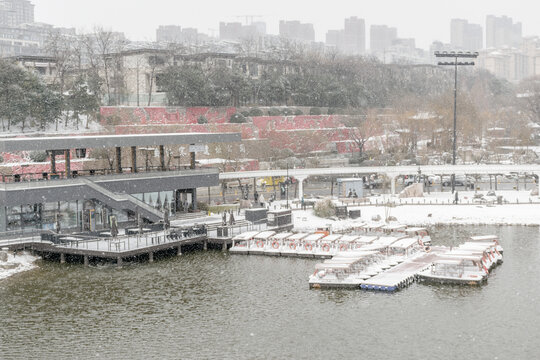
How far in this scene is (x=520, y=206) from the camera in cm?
6231

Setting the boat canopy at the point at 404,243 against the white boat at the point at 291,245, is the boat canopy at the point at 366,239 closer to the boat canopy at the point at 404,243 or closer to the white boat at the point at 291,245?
the boat canopy at the point at 404,243

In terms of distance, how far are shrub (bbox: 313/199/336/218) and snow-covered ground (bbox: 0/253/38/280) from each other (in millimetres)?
21178

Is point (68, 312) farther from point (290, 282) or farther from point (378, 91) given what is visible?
point (378, 91)

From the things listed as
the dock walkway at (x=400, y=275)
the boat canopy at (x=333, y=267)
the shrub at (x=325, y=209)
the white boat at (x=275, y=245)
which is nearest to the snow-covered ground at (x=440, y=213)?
the shrub at (x=325, y=209)

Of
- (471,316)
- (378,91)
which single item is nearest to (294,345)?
(471,316)

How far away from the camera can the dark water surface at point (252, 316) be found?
29828mm

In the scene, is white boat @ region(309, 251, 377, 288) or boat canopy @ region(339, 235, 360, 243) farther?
boat canopy @ region(339, 235, 360, 243)

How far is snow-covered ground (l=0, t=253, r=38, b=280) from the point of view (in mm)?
43466

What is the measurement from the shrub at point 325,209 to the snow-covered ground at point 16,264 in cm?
2118

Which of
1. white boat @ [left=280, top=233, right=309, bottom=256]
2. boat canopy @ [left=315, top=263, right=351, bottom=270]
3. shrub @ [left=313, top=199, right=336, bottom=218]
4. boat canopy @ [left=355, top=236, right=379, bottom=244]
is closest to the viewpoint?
boat canopy @ [left=315, top=263, right=351, bottom=270]

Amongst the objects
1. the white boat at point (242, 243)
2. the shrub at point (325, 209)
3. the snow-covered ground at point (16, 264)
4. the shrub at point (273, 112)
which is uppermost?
the shrub at point (273, 112)

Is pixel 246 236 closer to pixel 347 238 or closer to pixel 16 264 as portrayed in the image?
pixel 347 238

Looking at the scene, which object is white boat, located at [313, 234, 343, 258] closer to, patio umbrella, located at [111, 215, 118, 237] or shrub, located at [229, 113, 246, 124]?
patio umbrella, located at [111, 215, 118, 237]

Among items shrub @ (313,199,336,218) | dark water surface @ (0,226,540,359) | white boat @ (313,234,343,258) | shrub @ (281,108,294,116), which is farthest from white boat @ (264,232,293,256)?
shrub @ (281,108,294,116)
